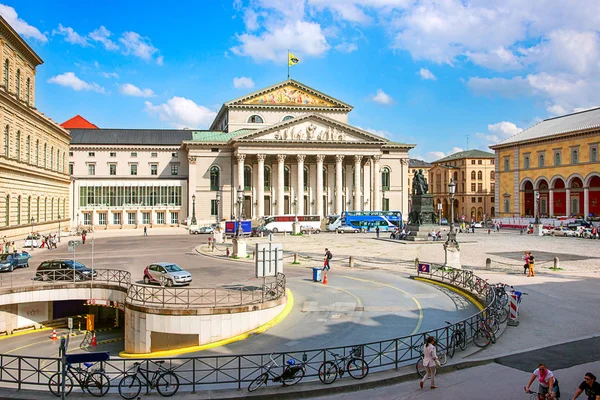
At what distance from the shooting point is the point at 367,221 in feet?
253

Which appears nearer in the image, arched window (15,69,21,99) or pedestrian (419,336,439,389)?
pedestrian (419,336,439,389)

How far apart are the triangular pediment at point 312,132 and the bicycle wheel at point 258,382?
71817mm

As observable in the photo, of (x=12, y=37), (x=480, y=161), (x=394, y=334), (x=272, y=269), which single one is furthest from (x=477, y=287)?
(x=480, y=161)

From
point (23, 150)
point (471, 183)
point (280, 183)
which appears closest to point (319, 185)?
point (280, 183)

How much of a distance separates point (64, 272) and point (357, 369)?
67.3 ft

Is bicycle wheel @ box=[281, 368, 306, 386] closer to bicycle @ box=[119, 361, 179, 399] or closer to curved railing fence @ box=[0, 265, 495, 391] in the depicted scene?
curved railing fence @ box=[0, 265, 495, 391]

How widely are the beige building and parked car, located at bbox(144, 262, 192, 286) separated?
2676 cm

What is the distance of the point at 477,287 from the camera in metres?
24.3

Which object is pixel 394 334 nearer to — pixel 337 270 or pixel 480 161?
pixel 337 270

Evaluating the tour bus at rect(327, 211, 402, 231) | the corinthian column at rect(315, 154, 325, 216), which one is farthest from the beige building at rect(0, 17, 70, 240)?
the corinthian column at rect(315, 154, 325, 216)

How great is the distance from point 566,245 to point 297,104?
183 feet

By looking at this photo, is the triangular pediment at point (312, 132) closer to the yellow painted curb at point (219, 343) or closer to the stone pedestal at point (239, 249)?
the stone pedestal at point (239, 249)

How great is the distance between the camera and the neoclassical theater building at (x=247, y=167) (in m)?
86.2

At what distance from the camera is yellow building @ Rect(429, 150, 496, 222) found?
123 m
